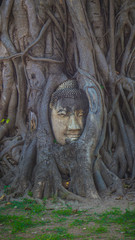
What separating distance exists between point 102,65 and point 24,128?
1.90 m

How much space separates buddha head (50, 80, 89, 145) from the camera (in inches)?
173

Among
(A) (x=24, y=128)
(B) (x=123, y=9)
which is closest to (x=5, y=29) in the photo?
(A) (x=24, y=128)

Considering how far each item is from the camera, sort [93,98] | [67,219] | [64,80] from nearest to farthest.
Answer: [67,219] < [93,98] < [64,80]

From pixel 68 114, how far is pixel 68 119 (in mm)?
86

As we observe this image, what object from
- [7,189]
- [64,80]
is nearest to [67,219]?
[7,189]

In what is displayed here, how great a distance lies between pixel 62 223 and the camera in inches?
112

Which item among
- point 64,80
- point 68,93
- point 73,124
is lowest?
point 73,124

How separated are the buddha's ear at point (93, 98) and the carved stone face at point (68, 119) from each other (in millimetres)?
144

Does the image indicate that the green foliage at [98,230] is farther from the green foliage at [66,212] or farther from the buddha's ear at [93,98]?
the buddha's ear at [93,98]

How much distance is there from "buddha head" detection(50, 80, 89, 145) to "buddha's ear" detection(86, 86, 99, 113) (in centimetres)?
12

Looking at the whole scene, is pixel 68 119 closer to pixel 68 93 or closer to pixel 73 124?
pixel 73 124

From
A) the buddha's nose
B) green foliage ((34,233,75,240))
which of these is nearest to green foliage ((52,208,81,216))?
green foliage ((34,233,75,240))

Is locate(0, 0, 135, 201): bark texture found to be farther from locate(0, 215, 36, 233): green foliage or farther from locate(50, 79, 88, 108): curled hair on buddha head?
locate(0, 215, 36, 233): green foliage

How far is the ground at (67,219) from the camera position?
97.9 inches
